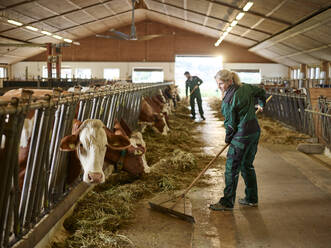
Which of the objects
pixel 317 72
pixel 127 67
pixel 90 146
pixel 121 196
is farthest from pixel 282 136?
pixel 127 67

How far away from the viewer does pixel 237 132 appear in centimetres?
510

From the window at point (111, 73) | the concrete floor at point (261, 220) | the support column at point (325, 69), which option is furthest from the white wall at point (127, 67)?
the concrete floor at point (261, 220)

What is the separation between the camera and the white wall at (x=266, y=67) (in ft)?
111

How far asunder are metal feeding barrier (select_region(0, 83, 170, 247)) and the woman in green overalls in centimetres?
174

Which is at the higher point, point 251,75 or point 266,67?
point 266,67

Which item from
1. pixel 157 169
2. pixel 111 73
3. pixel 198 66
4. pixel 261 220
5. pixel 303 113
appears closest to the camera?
pixel 261 220

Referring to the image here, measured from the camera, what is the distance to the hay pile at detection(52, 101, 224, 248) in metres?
3.82

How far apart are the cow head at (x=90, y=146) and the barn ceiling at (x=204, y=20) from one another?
12.5 meters

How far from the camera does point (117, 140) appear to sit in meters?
4.26

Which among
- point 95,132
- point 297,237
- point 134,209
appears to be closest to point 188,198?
point 134,209

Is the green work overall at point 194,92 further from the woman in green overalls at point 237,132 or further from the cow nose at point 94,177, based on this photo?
the cow nose at point 94,177

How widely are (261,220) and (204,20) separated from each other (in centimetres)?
2252

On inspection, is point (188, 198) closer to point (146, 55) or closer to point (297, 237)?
point (297, 237)

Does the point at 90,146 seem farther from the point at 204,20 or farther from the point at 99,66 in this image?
the point at 99,66
